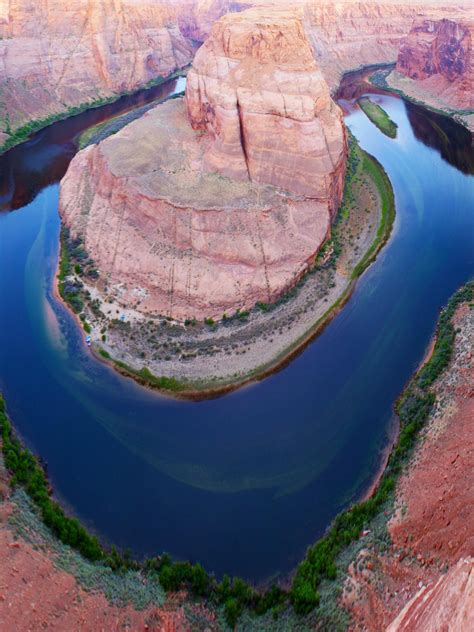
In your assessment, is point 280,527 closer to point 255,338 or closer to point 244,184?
point 255,338

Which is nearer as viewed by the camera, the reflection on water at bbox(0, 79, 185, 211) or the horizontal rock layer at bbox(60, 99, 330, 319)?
the horizontal rock layer at bbox(60, 99, 330, 319)

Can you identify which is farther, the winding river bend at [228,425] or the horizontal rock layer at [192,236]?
the horizontal rock layer at [192,236]

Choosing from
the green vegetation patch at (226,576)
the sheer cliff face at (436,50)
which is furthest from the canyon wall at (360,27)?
the green vegetation patch at (226,576)

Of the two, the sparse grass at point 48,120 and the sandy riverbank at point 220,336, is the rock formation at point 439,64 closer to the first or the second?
the sparse grass at point 48,120

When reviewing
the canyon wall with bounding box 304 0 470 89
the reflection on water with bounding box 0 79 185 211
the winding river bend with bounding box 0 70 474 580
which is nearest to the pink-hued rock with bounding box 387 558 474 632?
the winding river bend with bounding box 0 70 474 580

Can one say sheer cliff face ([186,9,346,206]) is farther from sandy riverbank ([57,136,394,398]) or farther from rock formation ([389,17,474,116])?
rock formation ([389,17,474,116])

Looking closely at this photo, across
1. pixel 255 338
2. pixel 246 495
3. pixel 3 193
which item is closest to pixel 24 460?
pixel 246 495
